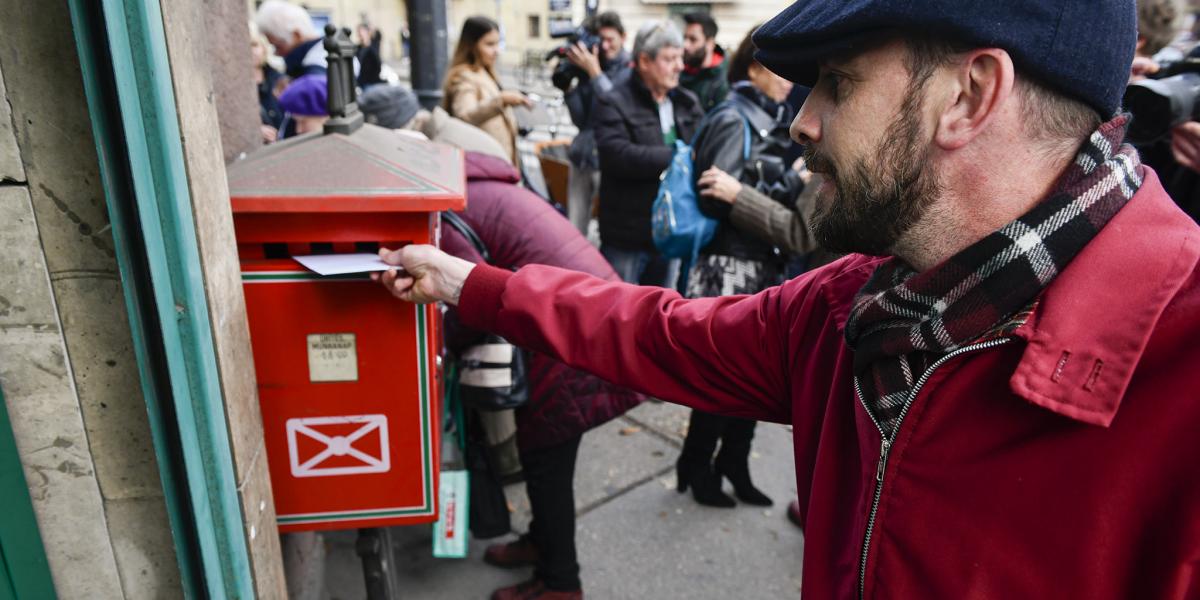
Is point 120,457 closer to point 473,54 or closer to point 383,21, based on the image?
point 473,54

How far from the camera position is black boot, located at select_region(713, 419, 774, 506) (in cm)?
341

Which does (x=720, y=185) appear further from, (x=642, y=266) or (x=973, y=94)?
(x=973, y=94)

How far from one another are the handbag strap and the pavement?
139 centimetres

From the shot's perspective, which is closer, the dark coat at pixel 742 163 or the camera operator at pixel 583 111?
the dark coat at pixel 742 163

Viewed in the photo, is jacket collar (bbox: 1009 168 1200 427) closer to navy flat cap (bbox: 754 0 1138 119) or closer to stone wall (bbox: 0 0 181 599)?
navy flat cap (bbox: 754 0 1138 119)

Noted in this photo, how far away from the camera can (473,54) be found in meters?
4.91

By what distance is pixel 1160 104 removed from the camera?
7.71 feet

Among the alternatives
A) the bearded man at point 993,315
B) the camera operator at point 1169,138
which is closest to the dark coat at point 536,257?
the bearded man at point 993,315

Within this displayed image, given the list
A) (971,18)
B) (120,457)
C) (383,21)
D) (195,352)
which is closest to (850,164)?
(971,18)

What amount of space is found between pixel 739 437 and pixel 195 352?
251 cm

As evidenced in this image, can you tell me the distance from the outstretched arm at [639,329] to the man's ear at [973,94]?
1.66 ft

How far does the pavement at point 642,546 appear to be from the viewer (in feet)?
9.71

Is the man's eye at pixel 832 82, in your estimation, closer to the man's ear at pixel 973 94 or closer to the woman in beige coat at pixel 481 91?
the man's ear at pixel 973 94

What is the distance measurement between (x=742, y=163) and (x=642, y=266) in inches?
60.2
